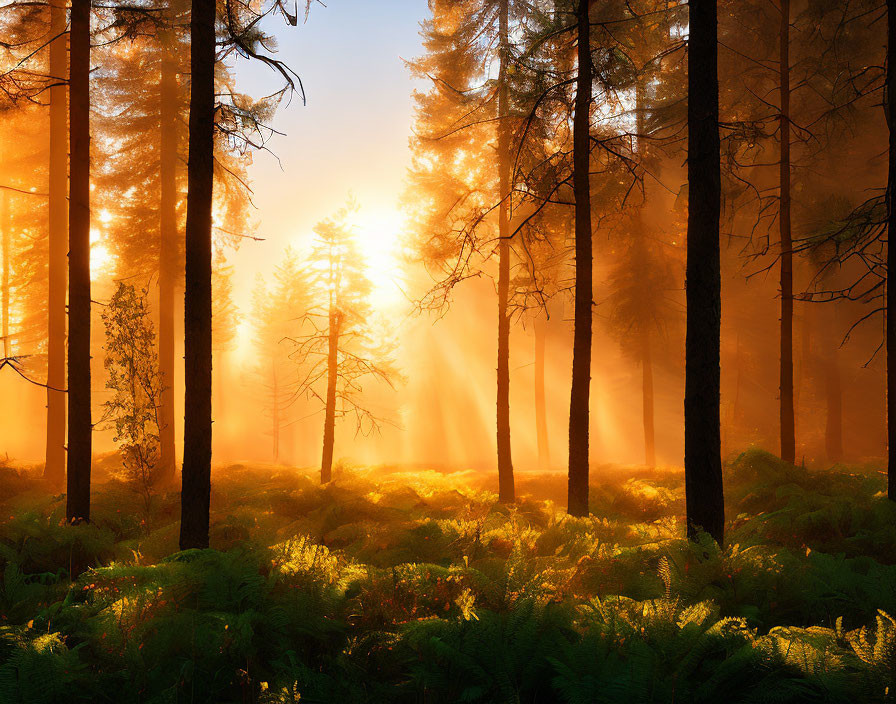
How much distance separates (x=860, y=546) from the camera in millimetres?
6125

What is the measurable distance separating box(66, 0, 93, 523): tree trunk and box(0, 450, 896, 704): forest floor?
49.1 inches

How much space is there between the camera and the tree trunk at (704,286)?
236 inches

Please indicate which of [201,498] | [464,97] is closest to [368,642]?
[201,498]

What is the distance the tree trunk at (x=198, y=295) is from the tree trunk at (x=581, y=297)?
235 inches

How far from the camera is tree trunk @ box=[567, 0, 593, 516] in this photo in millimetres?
8867

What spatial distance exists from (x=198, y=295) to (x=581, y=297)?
20.9 ft

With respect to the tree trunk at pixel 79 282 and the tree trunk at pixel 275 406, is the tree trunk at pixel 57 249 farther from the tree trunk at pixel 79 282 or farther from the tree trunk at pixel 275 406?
the tree trunk at pixel 275 406

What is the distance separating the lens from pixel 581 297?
9.07 m

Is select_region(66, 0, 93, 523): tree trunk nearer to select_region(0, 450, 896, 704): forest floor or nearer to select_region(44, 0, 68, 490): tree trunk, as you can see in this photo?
select_region(0, 450, 896, 704): forest floor

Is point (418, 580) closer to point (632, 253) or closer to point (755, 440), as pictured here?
point (632, 253)

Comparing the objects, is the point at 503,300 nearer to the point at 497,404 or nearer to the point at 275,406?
the point at 497,404

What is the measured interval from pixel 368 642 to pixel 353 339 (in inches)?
597

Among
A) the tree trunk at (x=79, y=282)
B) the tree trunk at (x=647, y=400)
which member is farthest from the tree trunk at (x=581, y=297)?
the tree trunk at (x=647, y=400)

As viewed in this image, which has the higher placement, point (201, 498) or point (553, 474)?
point (201, 498)
